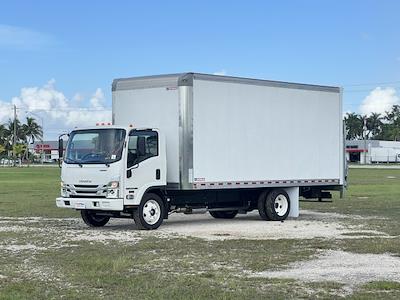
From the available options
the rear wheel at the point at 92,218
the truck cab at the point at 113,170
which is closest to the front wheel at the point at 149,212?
the truck cab at the point at 113,170

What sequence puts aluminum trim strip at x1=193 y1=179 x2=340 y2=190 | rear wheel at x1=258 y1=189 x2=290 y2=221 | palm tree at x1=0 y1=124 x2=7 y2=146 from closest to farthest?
aluminum trim strip at x1=193 y1=179 x2=340 y2=190
rear wheel at x1=258 y1=189 x2=290 y2=221
palm tree at x1=0 y1=124 x2=7 y2=146

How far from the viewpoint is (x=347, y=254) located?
514 inches

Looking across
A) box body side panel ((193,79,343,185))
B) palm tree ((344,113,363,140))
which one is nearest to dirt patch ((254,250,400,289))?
box body side panel ((193,79,343,185))

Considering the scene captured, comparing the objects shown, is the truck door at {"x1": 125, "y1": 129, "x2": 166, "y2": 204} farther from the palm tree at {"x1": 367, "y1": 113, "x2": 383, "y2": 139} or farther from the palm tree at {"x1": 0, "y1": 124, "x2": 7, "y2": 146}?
the palm tree at {"x1": 367, "y1": 113, "x2": 383, "y2": 139}

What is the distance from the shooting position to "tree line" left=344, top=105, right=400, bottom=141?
596ft

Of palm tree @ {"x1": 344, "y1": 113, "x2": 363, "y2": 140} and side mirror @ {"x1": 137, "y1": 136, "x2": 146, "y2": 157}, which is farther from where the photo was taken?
palm tree @ {"x1": 344, "y1": 113, "x2": 363, "y2": 140}

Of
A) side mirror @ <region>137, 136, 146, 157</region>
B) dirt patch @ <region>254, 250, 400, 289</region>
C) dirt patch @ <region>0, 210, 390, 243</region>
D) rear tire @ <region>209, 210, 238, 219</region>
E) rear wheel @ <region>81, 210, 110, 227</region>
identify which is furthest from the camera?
rear tire @ <region>209, 210, 238, 219</region>

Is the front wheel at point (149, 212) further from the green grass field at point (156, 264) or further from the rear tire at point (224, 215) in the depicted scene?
the rear tire at point (224, 215)

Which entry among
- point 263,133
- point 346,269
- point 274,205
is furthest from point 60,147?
point 346,269

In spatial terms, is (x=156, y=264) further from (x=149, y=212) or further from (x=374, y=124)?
(x=374, y=124)

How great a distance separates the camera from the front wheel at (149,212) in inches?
686

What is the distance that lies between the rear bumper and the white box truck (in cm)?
2

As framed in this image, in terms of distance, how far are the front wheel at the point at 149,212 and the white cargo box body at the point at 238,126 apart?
611 mm

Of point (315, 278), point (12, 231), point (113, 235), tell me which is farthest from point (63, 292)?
point (12, 231)
